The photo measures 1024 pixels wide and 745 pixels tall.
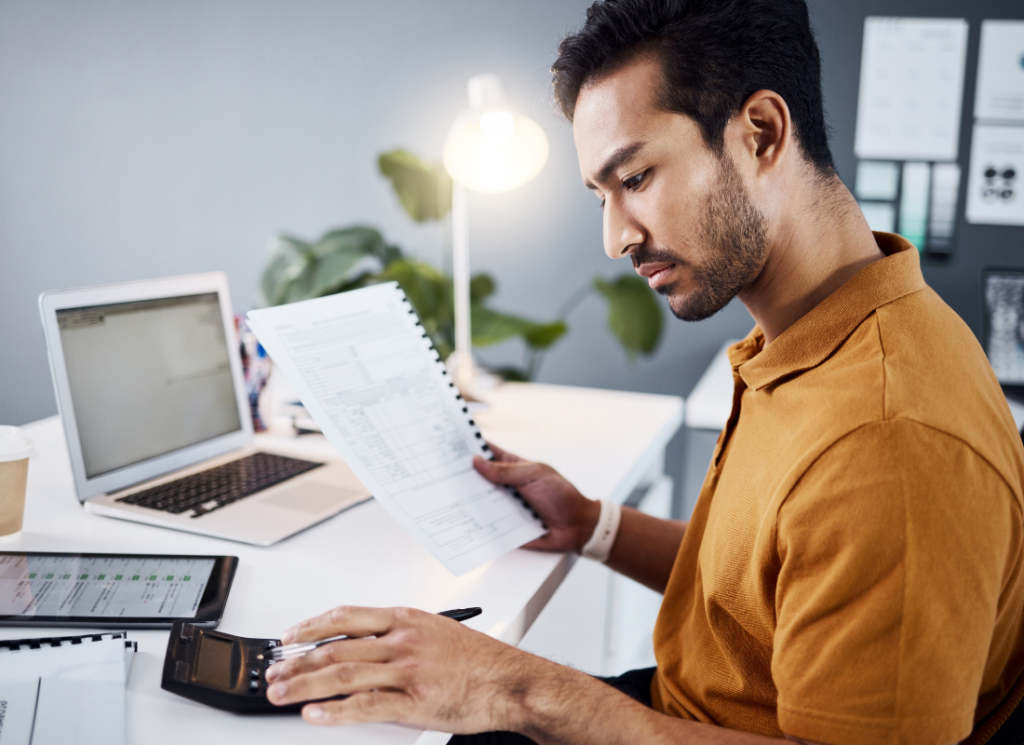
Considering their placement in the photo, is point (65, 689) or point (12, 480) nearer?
point (65, 689)

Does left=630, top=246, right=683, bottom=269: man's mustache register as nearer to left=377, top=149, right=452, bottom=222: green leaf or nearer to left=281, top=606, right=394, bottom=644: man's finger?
left=281, top=606, right=394, bottom=644: man's finger

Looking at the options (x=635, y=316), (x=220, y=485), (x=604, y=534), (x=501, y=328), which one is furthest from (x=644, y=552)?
(x=635, y=316)

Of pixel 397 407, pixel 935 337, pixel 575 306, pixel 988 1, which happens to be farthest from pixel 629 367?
pixel 935 337

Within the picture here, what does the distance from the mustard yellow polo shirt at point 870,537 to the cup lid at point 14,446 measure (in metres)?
0.76

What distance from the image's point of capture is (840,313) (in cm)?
69

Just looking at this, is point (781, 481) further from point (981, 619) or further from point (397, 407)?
point (397, 407)

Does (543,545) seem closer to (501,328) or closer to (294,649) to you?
(294,649)

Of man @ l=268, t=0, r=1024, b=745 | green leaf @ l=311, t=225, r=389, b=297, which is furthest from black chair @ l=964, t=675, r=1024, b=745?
green leaf @ l=311, t=225, r=389, b=297

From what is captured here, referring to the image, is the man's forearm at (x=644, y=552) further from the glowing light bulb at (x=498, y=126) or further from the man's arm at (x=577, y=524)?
the glowing light bulb at (x=498, y=126)

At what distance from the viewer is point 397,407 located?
921 mm

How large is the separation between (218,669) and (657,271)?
55 centimetres

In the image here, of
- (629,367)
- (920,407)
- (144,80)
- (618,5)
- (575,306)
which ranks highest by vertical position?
(144,80)

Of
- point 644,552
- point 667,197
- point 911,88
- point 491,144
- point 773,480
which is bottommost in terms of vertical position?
point 644,552

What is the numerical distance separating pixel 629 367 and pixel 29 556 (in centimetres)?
188
